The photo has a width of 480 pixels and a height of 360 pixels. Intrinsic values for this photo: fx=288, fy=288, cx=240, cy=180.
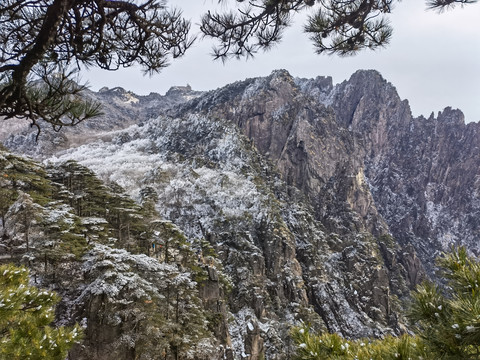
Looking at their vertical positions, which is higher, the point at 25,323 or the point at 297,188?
the point at 25,323

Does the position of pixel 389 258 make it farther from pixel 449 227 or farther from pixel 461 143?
pixel 461 143

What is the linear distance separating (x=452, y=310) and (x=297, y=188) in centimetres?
8232

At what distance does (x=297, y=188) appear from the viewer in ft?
273

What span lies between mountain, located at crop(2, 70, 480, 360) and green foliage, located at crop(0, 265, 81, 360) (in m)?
4.52

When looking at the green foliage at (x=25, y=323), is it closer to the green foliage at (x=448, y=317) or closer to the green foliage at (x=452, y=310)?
the green foliage at (x=448, y=317)

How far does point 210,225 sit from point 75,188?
24168 millimetres

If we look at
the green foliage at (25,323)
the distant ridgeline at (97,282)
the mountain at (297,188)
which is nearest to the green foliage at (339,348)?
the mountain at (297,188)

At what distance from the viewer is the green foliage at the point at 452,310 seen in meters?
1.95

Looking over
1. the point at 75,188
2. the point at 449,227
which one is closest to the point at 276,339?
the point at 75,188

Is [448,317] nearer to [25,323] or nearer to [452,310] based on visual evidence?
[452,310]

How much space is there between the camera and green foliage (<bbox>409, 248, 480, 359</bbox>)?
1950mm

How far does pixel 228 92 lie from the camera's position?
115 meters

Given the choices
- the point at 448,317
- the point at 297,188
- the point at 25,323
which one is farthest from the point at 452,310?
the point at 297,188

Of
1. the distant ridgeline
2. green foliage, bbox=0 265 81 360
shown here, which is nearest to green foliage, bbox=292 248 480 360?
green foliage, bbox=0 265 81 360
